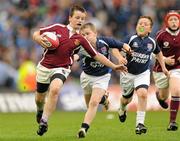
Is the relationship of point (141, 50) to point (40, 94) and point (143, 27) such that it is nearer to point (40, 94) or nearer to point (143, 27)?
point (143, 27)

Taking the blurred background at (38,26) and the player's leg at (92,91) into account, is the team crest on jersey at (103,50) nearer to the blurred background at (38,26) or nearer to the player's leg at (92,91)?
the player's leg at (92,91)

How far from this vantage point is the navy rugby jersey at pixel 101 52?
14547 millimetres

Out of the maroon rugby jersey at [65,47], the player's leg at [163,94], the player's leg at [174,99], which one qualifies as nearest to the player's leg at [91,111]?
the maroon rugby jersey at [65,47]

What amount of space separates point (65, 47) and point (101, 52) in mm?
1171

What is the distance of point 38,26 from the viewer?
27.9 metres

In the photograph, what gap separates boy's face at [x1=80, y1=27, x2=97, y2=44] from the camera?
1457cm

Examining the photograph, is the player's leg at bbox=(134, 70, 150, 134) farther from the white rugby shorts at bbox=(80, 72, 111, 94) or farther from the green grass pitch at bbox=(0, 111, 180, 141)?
the white rugby shorts at bbox=(80, 72, 111, 94)

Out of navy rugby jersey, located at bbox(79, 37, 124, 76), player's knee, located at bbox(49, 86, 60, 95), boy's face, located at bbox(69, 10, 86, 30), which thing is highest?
boy's face, located at bbox(69, 10, 86, 30)

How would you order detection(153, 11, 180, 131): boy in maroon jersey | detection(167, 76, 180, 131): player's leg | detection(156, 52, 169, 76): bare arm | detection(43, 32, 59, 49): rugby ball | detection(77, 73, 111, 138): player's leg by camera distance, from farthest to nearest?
detection(153, 11, 180, 131): boy in maroon jersey < detection(167, 76, 180, 131): player's leg < detection(156, 52, 169, 76): bare arm < detection(77, 73, 111, 138): player's leg < detection(43, 32, 59, 49): rugby ball

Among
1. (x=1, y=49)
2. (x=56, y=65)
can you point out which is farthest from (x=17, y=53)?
(x=56, y=65)

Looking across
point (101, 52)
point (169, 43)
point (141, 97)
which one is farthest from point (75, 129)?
point (169, 43)

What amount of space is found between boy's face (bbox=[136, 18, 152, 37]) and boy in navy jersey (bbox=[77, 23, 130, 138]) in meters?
0.87

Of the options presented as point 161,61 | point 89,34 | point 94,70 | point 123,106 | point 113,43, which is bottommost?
point 123,106

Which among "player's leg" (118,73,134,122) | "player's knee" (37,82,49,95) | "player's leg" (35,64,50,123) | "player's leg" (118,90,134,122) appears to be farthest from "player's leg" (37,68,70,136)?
"player's leg" (118,90,134,122)
